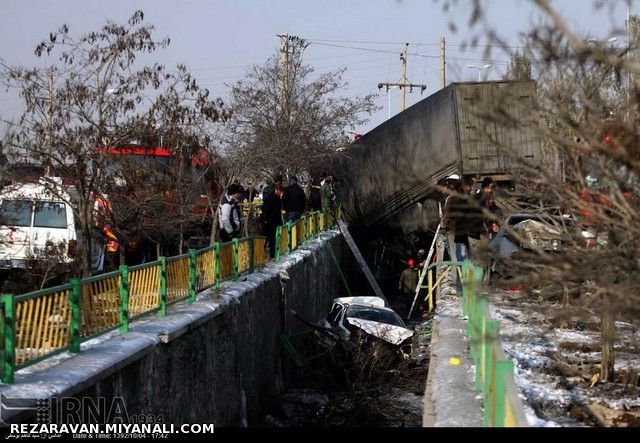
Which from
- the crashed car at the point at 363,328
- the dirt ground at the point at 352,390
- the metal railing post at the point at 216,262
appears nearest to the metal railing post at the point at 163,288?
the metal railing post at the point at 216,262

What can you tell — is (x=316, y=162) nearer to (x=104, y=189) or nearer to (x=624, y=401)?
(x=104, y=189)

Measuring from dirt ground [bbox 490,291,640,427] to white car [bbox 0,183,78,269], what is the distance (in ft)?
20.2

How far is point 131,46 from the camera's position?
13625 millimetres

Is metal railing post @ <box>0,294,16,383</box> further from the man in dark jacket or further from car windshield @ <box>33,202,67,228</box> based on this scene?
the man in dark jacket

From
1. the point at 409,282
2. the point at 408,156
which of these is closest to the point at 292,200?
the point at 408,156

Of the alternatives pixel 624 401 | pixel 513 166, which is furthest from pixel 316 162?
pixel 513 166

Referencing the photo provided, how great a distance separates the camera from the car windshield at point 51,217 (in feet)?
54.7

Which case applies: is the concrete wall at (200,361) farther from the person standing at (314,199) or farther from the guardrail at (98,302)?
the person standing at (314,199)

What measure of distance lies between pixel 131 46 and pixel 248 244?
3.61 metres

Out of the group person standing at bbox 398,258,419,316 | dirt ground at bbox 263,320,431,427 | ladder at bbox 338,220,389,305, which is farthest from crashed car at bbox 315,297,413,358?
person standing at bbox 398,258,419,316

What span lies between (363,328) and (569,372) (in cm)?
846

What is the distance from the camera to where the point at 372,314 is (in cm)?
1900

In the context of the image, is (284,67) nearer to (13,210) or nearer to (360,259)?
(360,259)

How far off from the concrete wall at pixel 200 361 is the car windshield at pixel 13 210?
3.46 meters
